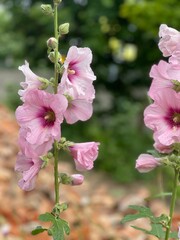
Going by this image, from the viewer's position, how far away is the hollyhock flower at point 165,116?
122cm

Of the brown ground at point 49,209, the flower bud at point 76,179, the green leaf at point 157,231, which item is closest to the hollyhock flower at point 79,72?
the flower bud at point 76,179

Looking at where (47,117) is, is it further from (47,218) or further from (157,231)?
(157,231)

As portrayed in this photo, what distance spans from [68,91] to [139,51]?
7734 mm

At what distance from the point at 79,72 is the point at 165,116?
0.19 meters

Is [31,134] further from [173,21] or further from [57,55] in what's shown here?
[173,21]

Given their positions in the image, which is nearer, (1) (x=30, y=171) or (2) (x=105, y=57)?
(1) (x=30, y=171)

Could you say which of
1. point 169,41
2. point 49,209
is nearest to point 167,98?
point 169,41

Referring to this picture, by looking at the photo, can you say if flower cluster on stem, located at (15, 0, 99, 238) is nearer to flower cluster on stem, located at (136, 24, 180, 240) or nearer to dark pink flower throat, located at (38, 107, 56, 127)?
dark pink flower throat, located at (38, 107, 56, 127)

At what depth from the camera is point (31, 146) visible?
123cm

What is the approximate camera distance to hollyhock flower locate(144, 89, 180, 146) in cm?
122

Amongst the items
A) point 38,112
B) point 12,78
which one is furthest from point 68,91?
point 12,78

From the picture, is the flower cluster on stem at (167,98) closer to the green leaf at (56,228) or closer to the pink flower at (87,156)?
the pink flower at (87,156)

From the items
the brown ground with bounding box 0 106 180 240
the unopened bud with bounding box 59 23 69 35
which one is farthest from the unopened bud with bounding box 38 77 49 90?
the brown ground with bounding box 0 106 180 240

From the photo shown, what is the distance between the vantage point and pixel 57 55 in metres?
1.23
